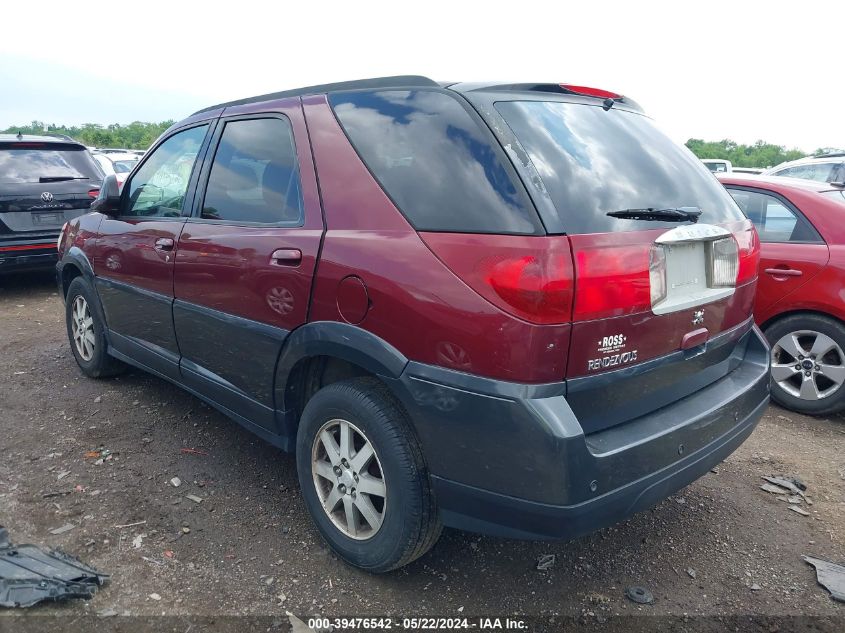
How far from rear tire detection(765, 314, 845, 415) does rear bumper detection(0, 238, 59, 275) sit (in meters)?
7.15

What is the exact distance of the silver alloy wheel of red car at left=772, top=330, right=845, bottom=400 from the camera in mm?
4309

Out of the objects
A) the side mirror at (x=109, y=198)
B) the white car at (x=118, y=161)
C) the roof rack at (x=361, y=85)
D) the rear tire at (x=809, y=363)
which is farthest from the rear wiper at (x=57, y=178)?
the rear tire at (x=809, y=363)

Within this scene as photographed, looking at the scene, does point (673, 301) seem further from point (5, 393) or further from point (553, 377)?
point (5, 393)

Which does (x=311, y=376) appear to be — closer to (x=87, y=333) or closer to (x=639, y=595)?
(x=639, y=595)

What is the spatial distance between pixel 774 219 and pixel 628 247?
3.11 m

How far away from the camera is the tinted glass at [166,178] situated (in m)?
3.61

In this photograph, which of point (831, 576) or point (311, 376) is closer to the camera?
point (831, 576)

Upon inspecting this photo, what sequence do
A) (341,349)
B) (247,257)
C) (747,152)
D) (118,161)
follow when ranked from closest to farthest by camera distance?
(341,349), (247,257), (118,161), (747,152)

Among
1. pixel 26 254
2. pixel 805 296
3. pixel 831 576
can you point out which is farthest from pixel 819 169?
pixel 26 254

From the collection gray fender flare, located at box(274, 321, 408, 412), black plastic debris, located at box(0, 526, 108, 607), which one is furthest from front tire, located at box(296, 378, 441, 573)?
black plastic debris, located at box(0, 526, 108, 607)

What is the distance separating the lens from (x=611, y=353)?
214cm

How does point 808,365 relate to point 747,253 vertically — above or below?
below

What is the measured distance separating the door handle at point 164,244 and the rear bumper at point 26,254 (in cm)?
451

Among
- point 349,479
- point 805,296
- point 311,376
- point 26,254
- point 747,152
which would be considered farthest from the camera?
point 747,152
